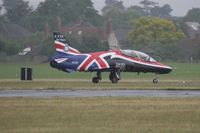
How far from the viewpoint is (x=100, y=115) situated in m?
26.0

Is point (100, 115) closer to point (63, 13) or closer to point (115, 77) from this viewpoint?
point (115, 77)

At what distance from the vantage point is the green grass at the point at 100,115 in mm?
22906

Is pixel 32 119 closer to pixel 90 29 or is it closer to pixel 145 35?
pixel 145 35

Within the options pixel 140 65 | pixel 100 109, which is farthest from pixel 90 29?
pixel 100 109

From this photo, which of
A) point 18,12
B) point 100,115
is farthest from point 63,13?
point 100,115

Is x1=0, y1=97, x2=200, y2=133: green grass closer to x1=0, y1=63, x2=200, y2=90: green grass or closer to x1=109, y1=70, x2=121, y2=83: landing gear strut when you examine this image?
x1=0, y1=63, x2=200, y2=90: green grass

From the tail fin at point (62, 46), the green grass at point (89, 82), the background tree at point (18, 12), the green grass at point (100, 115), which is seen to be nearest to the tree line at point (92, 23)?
the background tree at point (18, 12)

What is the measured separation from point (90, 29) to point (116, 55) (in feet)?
315

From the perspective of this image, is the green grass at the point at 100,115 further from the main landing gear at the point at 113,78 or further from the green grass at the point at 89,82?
the main landing gear at the point at 113,78

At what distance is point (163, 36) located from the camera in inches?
5256

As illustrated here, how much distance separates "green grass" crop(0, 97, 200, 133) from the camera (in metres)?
22.9

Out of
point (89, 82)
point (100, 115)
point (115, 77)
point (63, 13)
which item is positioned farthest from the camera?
point (63, 13)

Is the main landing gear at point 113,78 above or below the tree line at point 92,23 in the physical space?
below

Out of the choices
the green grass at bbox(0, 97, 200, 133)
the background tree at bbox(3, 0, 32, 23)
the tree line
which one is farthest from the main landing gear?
the background tree at bbox(3, 0, 32, 23)
